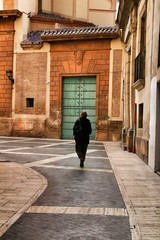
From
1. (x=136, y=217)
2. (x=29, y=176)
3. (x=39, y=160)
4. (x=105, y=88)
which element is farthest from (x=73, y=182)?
(x=105, y=88)

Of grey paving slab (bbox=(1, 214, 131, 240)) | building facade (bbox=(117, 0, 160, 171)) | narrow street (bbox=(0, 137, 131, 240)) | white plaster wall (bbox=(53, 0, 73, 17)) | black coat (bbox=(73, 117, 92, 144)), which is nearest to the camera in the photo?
grey paving slab (bbox=(1, 214, 131, 240))

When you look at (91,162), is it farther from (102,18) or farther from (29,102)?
(102,18)

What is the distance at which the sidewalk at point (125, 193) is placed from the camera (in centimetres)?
471

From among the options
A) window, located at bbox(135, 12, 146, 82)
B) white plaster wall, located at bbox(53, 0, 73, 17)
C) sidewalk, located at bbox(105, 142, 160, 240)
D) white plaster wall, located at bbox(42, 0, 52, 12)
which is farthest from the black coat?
white plaster wall, located at bbox(53, 0, 73, 17)

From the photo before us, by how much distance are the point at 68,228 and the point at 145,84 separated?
26.4ft

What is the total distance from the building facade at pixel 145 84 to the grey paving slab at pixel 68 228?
4.82 meters

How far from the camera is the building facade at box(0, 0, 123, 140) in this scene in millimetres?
20969

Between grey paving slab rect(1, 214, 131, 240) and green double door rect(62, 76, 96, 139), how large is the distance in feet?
53.9

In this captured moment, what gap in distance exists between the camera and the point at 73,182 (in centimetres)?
778

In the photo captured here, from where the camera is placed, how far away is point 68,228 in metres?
4.51

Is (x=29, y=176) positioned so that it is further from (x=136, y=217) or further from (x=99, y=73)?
(x=99, y=73)

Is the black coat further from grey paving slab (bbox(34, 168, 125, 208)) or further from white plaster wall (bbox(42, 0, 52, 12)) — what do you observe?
white plaster wall (bbox(42, 0, 52, 12))

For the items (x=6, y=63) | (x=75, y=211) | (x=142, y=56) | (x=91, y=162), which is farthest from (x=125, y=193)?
(x=6, y=63)

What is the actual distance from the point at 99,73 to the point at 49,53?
3106mm
